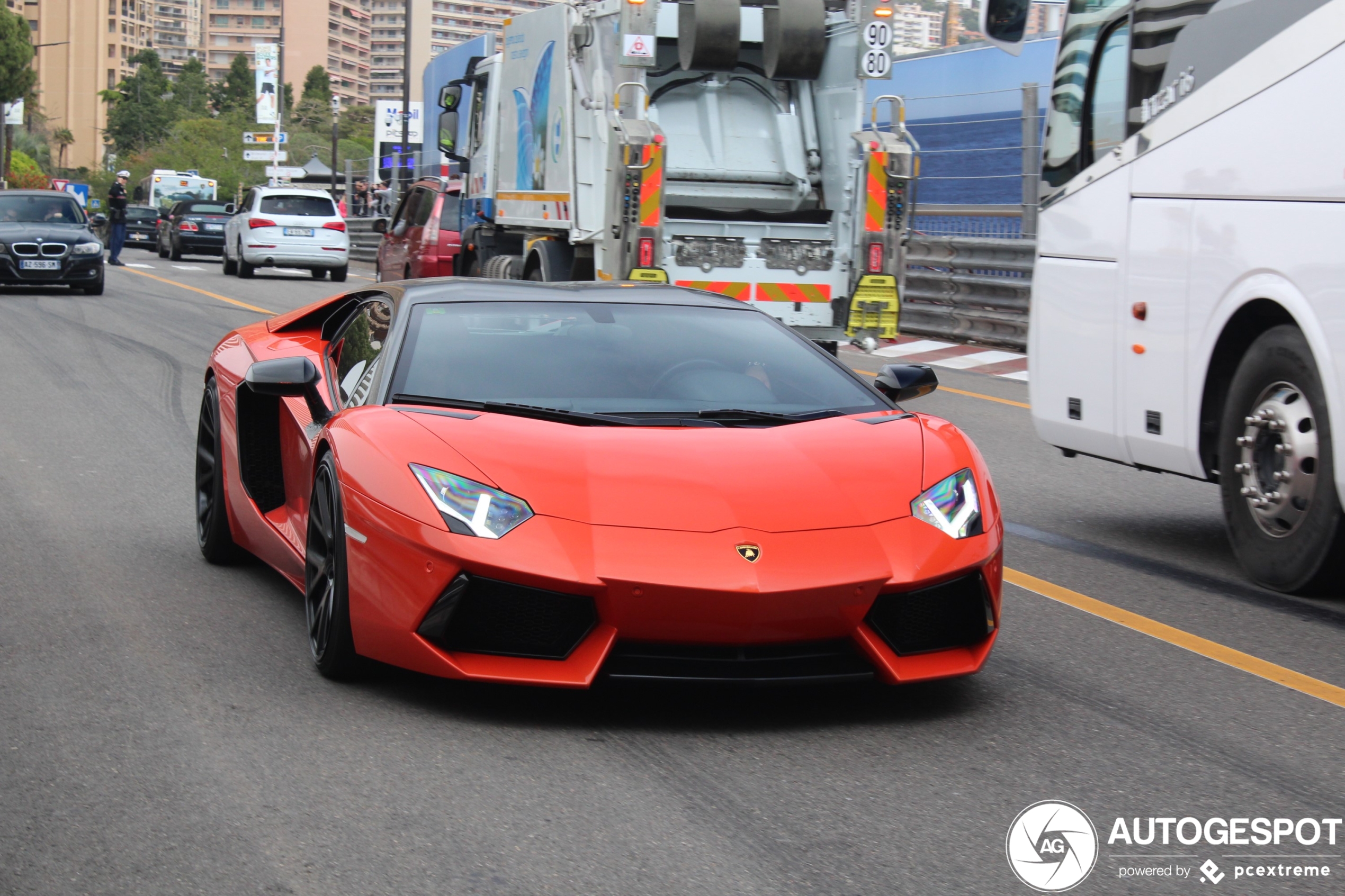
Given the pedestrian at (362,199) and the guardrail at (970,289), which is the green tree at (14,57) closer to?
the pedestrian at (362,199)

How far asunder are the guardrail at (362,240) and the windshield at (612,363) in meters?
32.8

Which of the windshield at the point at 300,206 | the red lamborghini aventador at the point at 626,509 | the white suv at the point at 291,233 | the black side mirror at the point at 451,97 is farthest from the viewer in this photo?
the windshield at the point at 300,206

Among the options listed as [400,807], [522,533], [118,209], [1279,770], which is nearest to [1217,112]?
[1279,770]

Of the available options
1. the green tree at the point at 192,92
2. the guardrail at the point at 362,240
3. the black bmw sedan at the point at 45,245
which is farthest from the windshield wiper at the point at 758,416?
the green tree at the point at 192,92

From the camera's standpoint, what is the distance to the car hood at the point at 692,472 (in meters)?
4.32

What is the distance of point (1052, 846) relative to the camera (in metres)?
3.50

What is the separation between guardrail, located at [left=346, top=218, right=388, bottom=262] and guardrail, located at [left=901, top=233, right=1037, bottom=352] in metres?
20.2

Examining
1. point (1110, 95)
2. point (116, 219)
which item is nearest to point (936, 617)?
point (1110, 95)

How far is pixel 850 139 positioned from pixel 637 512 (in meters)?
9.99

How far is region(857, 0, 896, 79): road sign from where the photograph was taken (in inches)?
537

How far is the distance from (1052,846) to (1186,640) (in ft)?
7.23

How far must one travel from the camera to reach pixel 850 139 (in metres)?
13.8

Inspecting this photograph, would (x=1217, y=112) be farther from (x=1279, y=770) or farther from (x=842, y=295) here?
(x=842, y=295)

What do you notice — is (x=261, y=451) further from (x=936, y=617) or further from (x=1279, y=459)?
(x=1279, y=459)
